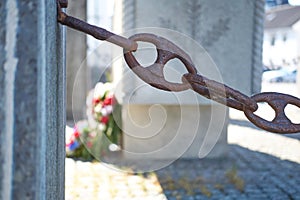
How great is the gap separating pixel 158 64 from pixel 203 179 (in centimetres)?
363

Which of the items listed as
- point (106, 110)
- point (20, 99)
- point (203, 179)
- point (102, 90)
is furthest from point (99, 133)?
point (20, 99)

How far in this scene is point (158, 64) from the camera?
1.00 m

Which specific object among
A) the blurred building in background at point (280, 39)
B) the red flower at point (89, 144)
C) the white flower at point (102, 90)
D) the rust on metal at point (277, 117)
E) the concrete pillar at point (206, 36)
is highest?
the rust on metal at point (277, 117)

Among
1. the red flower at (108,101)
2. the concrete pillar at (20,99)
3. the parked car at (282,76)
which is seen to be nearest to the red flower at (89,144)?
the red flower at (108,101)

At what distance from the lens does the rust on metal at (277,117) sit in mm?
1017

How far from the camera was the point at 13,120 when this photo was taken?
0.77 m

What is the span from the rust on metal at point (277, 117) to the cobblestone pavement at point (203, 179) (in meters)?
2.93

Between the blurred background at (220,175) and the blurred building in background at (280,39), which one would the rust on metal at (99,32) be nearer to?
the blurred background at (220,175)

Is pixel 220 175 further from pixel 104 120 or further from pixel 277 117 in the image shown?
pixel 277 117

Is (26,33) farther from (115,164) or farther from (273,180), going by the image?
(115,164)

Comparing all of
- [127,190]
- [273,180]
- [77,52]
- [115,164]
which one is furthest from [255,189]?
[77,52]

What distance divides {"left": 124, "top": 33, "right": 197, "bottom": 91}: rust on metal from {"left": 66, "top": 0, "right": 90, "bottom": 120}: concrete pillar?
734cm

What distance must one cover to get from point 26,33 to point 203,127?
4.86 metres

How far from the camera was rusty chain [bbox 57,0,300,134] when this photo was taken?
0.99 meters
